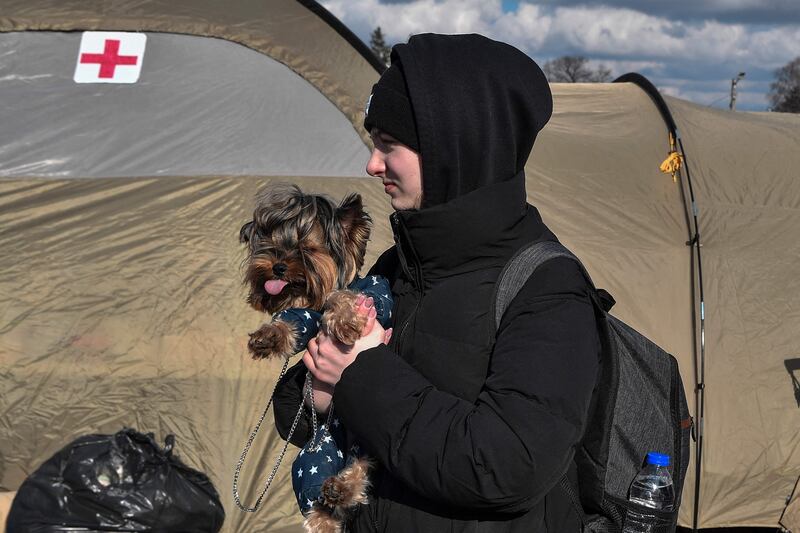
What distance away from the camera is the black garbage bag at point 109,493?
3670 mm

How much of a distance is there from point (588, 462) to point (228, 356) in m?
2.74

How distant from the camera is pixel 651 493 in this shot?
164 centimetres

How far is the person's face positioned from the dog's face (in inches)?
15.9

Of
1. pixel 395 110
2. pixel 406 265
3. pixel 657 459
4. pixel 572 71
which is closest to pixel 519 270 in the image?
pixel 406 265

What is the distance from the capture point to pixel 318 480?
1866 mm

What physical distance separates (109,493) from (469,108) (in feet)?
9.07

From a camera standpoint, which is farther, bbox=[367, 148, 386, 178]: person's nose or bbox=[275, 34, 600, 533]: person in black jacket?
bbox=[367, 148, 386, 178]: person's nose

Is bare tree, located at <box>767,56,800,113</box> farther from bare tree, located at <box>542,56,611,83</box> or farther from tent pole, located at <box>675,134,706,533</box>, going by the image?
tent pole, located at <box>675,134,706,533</box>

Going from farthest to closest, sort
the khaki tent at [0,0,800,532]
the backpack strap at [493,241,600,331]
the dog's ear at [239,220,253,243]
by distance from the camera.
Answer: the khaki tent at [0,0,800,532] < the dog's ear at [239,220,253,243] < the backpack strap at [493,241,600,331]

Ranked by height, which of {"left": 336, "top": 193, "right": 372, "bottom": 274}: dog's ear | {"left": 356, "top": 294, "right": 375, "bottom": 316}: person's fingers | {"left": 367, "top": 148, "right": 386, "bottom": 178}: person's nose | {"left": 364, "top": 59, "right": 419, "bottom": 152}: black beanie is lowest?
{"left": 356, "top": 294, "right": 375, "bottom": 316}: person's fingers

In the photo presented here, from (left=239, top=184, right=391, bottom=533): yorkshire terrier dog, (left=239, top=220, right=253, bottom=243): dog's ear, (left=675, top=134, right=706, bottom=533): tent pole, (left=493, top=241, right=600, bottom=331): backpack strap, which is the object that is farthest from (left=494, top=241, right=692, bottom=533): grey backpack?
(left=675, top=134, right=706, bottom=533): tent pole

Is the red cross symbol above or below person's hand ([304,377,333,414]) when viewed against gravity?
above

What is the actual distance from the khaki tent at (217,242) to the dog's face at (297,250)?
83.6 inches

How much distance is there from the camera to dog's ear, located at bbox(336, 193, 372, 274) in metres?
2.09
